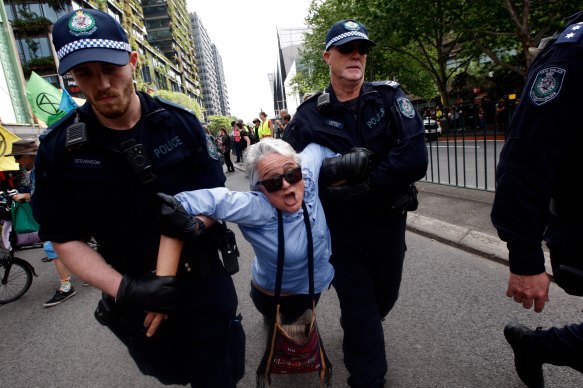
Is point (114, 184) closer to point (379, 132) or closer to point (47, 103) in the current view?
point (379, 132)

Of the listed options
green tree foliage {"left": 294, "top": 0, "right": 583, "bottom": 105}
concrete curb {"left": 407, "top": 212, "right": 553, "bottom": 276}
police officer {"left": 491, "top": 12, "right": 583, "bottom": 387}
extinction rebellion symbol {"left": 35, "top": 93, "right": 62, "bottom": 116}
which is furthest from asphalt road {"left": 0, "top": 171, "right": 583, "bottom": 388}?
green tree foliage {"left": 294, "top": 0, "right": 583, "bottom": 105}

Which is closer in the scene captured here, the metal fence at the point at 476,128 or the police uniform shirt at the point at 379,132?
the police uniform shirt at the point at 379,132

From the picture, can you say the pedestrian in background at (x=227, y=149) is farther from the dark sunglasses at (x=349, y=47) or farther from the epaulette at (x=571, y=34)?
the epaulette at (x=571, y=34)

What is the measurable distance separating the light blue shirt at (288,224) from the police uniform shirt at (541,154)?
90 centimetres

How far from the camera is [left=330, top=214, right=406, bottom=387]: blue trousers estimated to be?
1991 millimetres

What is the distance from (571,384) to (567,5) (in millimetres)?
14155

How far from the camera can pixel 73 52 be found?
1305 millimetres

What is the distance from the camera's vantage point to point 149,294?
1313mm

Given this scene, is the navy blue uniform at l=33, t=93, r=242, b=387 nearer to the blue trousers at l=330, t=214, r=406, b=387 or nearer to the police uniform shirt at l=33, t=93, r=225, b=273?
the police uniform shirt at l=33, t=93, r=225, b=273

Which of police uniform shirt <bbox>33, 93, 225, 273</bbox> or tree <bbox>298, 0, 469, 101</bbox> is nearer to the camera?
police uniform shirt <bbox>33, 93, 225, 273</bbox>

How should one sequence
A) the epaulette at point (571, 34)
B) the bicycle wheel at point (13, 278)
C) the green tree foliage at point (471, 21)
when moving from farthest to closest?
the green tree foliage at point (471, 21)
the bicycle wheel at point (13, 278)
the epaulette at point (571, 34)

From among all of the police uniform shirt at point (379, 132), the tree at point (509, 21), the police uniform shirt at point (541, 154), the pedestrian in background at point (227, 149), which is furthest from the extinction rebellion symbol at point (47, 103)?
the tree at point (509, 21)

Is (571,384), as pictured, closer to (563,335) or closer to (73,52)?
(563,335)

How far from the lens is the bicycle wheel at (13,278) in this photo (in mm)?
4488
